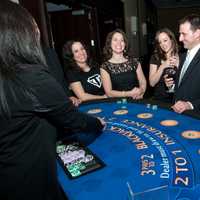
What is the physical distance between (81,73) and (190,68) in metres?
1.13

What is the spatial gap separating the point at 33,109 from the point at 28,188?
28 cm

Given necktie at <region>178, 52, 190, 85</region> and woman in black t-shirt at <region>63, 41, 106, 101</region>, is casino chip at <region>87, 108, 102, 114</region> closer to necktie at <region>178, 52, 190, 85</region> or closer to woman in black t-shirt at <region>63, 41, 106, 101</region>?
woman in black t-shirt at <region>63, 41, 106, 101</region>

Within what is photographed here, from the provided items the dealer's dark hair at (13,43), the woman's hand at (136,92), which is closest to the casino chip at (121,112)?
the woman's hand at (136,92)

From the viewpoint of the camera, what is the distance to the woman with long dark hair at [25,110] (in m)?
0.83

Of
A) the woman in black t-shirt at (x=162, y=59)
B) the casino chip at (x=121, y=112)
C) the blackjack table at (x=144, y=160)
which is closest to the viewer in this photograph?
the blackjack table at (x=144, y=160)

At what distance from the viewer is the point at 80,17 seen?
5715 mm

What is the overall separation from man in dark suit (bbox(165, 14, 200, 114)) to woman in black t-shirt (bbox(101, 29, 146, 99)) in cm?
59

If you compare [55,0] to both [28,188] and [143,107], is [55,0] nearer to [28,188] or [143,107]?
[143,107]

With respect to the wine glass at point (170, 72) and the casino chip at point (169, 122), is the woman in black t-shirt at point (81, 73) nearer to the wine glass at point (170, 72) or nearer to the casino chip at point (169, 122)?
the wine glass at point (170, 72)

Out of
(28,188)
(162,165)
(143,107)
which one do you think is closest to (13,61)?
(28,188)

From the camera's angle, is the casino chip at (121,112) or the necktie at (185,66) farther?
the necktie at (185,66)

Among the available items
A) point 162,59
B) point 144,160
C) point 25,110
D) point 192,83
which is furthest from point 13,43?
point 162,59

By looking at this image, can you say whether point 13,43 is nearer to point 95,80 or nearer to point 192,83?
point 192,83

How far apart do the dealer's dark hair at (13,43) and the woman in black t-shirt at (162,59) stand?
2009mm
